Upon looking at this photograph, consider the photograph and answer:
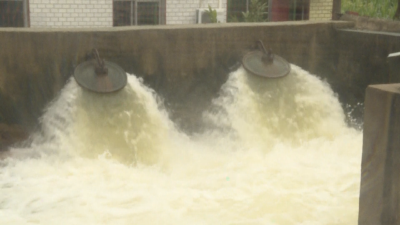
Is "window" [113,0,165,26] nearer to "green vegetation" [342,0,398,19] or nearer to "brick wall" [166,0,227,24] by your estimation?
"brick wall" [166,0,227,24]

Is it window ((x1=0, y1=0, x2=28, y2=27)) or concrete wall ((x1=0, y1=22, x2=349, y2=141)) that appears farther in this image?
window ((x1=0, y1=0, x2=28, y2=27))

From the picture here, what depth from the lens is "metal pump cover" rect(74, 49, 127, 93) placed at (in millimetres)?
5145

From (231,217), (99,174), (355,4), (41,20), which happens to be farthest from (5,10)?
(355,4)

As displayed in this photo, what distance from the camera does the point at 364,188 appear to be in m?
3.04

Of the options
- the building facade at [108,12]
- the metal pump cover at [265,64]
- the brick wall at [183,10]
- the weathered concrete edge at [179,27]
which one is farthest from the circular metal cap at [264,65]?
the brick wall at [183,10]

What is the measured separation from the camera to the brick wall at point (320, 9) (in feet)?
37.1

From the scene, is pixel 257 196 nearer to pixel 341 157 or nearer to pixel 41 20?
pixel 341 157

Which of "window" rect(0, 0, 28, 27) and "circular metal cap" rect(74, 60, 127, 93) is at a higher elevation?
"window" rect(0, 0, 28, 27)

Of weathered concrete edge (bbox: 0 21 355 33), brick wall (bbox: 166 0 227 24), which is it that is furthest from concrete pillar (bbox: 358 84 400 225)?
brick wall (bbox: 166 0 227 24)

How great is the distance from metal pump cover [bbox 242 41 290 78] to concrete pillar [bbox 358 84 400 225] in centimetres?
294

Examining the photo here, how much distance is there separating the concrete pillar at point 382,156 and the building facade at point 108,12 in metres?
6.20

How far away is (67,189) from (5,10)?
14.9ft

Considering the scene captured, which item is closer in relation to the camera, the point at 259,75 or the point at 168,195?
the point at 168,195

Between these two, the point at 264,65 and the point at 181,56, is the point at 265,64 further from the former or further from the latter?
the point at 181,56
